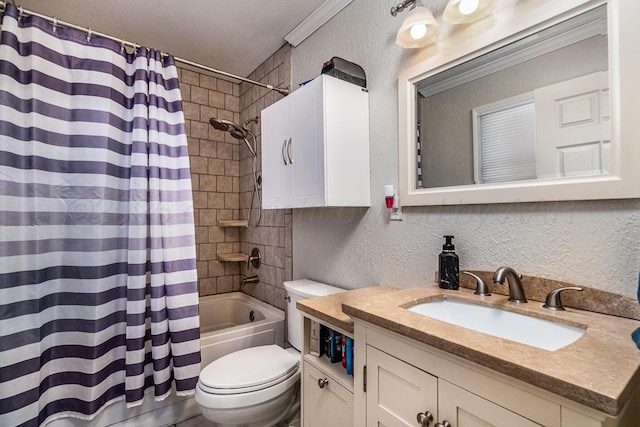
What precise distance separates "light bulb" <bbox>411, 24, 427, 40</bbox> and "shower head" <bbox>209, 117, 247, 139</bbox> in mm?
1676

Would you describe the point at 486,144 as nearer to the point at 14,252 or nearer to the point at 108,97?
the point at 108,97

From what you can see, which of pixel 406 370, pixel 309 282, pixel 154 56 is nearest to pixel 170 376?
pixel 309 282

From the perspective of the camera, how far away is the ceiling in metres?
1.78

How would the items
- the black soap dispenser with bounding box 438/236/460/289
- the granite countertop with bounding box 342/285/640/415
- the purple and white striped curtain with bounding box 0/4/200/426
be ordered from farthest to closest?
the purple and white striped curtain with bounding box 0/4/200/426, the black soap dispenser with bounding box 438/236/460/289, the granite countertop with bounding box 342/285/640/415

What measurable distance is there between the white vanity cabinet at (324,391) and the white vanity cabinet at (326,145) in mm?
634

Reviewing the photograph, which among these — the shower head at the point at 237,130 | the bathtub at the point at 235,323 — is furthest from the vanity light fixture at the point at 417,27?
the bathtub at the point at 235,323

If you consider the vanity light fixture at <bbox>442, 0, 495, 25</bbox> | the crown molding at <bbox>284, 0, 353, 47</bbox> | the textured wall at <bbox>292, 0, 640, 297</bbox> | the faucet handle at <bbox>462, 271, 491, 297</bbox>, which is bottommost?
the faucet handle at <bbox>462, 271, 491, 297</bbox>

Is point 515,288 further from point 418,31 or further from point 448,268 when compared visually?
point 418,31

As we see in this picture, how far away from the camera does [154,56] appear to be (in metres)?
1.65

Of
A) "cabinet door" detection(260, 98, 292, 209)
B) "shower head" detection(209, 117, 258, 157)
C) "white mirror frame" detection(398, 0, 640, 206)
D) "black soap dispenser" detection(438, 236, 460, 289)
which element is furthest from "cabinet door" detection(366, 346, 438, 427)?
"shower head" detection(209, 117, 258, 157)

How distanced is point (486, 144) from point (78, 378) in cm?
212

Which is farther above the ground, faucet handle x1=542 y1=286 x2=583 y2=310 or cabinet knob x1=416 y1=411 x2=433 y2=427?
faucet handle x1=542 y1=286 x2=583 y2=310

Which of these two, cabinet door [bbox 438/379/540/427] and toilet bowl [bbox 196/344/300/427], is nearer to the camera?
cabinet door [bbox 438/379/540/427]

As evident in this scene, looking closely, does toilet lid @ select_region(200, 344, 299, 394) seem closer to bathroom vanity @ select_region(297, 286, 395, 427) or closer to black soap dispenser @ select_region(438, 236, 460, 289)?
bathroom vanity @ select_region(297, 286, 395, 427)
